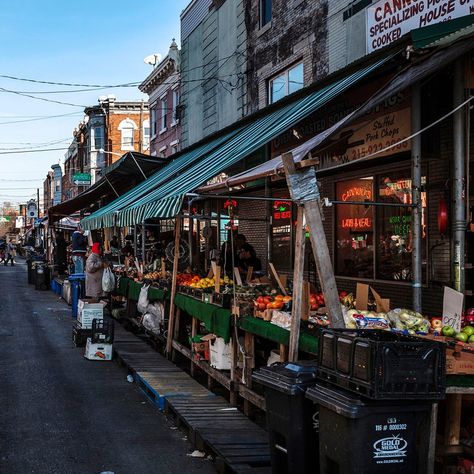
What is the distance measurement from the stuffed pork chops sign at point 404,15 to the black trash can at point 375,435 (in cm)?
667

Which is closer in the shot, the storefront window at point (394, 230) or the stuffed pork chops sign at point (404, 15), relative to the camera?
the stuffed pork chops sign at point (404, 15)

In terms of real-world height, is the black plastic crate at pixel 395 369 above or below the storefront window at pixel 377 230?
below

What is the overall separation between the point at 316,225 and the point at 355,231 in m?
7.45

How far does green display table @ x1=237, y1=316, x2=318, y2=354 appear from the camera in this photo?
6473mm

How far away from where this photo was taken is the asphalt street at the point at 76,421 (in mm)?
6695

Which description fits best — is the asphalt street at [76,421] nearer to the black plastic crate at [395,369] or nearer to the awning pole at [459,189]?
the black plastic crate at [395,369]

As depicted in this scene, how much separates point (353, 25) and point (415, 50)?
25.8ft

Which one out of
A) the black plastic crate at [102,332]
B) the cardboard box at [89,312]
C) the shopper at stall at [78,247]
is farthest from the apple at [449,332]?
the shopper at stall at [78,247]

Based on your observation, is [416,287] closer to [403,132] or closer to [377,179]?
[403,132]

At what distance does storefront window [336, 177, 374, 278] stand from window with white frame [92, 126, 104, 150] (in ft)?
144

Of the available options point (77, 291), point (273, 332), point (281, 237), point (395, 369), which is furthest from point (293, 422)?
point (77, 291)

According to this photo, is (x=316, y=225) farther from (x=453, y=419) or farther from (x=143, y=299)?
(x=143, y=299)

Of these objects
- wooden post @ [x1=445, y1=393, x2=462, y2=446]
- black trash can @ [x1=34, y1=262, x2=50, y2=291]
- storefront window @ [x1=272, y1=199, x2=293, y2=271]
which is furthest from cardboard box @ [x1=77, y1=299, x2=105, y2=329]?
black trash can @ [x1=34, y1=262, x2=50, y2=291]

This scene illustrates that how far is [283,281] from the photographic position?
30.9 feet
